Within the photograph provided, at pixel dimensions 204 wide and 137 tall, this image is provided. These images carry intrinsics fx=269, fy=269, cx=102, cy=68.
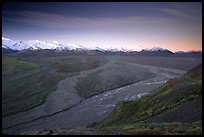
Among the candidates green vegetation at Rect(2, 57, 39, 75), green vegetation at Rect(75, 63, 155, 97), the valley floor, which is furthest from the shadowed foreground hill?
green vegetation at Rect(2, 57, 39, 75)

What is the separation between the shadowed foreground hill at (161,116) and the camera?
20203mm

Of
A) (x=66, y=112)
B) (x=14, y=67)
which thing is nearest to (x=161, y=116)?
(x=66, y=112)

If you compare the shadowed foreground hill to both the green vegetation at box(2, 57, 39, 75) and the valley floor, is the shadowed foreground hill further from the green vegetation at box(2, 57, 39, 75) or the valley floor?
the green vegetation at box(2, 57, 39, 75)

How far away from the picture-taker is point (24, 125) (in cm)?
4769

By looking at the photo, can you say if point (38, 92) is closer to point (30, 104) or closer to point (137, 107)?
point (30, 104)

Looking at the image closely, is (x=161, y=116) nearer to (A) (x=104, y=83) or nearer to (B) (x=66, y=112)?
(B) (x=66, y=112)

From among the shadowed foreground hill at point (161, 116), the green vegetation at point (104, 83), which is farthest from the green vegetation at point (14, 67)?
the shadowed foreground hill at point (161, 116)

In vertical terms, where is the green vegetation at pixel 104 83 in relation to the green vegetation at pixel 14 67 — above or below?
below

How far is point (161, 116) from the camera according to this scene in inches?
1125

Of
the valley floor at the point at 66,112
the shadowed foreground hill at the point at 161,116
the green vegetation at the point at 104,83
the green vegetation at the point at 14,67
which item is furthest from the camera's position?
the green vegetation at the point at 14,67

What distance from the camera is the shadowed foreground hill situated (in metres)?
20.2

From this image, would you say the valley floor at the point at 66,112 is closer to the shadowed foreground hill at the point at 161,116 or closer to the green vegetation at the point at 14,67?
the shadowed foreground hill at the point at 161,116

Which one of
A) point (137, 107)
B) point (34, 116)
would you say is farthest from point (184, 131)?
point (34, 116)

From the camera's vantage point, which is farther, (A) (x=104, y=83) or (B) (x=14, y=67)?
(B) (x=14, y=67)
